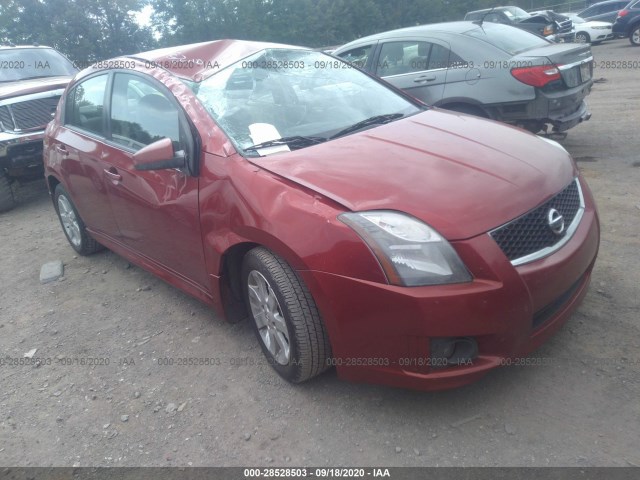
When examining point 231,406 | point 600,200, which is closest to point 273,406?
point 231,406

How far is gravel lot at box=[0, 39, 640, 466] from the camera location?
239 centimetres

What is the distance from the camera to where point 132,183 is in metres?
3.54

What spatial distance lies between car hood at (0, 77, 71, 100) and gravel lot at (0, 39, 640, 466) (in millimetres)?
4035

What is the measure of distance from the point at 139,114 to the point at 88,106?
3.19 feet

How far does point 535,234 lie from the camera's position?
2424 mm

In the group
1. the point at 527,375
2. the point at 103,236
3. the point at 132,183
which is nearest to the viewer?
the point at 527,375

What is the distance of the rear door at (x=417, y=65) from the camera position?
19.7 ft

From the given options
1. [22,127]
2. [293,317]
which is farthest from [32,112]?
[293,317]

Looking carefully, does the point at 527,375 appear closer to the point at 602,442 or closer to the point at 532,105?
the point at 602,442

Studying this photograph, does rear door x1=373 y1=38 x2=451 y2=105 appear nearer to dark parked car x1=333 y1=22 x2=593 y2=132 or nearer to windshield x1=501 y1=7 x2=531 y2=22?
dark parked car x1=333 y1=22 x2=593 y2=132

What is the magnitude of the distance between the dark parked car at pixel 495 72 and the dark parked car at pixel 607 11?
2025cm

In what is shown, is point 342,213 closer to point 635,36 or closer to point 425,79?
point 425,79

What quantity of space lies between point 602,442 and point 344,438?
110 centimetres

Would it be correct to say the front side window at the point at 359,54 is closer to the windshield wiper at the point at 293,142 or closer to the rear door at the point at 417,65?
the rear door at the point at 417,65
